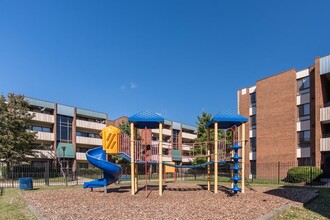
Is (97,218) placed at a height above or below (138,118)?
below

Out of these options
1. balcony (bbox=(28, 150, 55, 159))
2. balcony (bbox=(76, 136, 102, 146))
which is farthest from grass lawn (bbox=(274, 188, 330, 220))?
balcony (bbox=(76, 136, 102, 146))

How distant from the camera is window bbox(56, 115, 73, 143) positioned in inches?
1646

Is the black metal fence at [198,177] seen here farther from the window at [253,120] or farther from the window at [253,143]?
the window at [253,120]

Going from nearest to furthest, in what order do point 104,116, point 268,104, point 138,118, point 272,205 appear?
point 272,205, point 138,118, point 268,104, point 104,116

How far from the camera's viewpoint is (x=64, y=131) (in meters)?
42.6

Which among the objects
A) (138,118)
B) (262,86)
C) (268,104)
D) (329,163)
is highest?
(262,86)

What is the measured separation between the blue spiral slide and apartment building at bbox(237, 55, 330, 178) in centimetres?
2204

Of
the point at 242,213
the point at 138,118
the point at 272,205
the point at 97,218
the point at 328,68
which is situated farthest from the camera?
the point at 328,68

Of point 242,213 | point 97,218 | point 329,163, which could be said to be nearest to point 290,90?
point 329,163

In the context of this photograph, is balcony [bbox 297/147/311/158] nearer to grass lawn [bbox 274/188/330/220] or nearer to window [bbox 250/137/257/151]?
window [bbox 250/137/257/151]

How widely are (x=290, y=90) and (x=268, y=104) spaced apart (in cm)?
317

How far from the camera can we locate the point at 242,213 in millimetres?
8094

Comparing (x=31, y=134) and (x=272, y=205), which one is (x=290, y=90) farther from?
(x=31, y=134)

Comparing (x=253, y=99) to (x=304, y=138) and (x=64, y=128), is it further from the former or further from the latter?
(x=64, y=128)
